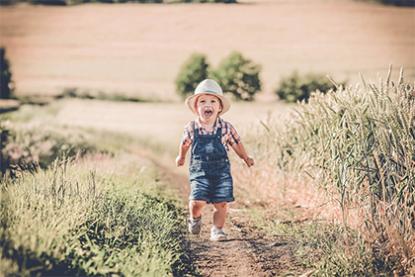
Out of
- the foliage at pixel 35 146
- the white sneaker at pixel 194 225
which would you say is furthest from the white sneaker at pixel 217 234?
the foliage at pixel 35 146

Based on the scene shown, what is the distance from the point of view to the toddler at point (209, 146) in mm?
5801

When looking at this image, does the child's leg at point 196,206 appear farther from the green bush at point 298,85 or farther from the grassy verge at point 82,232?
the green bush at point 298,85

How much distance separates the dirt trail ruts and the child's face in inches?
46.3

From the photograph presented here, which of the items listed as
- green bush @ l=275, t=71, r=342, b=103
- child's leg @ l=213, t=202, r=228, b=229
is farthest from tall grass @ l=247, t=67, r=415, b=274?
green bush @ l=275, t=71, r=342, b=103

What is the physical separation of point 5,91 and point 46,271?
51.5 feet

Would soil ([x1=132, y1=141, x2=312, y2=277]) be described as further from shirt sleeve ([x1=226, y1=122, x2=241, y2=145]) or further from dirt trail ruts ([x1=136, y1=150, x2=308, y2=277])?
shirt sleeve ([x1=226, y1=122, x2=241, y2=145])

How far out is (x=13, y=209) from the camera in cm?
457

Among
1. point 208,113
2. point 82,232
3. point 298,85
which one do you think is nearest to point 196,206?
point 208,113

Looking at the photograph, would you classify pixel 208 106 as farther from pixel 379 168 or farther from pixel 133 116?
pixel 133 116

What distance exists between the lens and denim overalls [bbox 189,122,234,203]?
5812 millimetres

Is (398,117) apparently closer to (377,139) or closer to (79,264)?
(377,139)

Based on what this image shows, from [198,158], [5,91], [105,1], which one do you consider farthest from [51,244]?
[5,91]

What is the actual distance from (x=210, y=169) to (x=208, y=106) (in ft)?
1.79

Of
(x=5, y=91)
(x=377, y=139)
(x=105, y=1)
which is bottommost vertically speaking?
(x=5, y=91)
